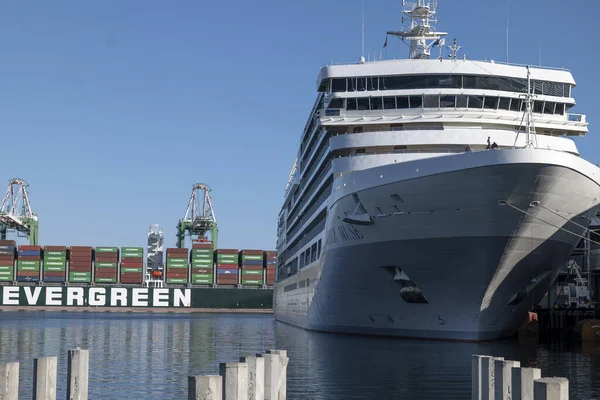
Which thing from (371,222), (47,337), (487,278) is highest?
(371,222)

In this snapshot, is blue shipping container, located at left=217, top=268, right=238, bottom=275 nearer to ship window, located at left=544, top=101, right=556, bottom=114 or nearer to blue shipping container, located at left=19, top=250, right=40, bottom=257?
blue shipping container, located at left=19, top=250, right=40, bottom=257

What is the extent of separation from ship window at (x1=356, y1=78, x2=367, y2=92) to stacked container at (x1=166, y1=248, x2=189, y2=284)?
99116 mm

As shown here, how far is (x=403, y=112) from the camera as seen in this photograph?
3478 centimetres

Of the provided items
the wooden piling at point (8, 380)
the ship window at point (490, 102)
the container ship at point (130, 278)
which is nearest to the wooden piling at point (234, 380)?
the wooden piling at point (8, 380)

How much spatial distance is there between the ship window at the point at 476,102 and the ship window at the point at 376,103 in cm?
400

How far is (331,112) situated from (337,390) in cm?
1886

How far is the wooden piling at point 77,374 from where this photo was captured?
44.9ft

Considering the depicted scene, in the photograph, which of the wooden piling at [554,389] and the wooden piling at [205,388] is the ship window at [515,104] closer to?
the wooden piling at [554,389]

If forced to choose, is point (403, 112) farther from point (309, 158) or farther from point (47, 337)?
point (47, 337)

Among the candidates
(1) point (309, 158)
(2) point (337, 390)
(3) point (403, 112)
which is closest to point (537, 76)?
(3) point (403, 112)

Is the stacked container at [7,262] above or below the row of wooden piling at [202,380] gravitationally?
above

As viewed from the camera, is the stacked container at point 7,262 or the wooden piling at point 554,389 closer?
the wooden piling at point 554,389

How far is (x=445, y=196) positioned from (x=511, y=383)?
15581 millimetres

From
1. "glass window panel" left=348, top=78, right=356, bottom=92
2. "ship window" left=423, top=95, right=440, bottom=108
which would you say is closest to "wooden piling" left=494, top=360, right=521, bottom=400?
"ship window" left=423, top=95, right=440, bottom=108
